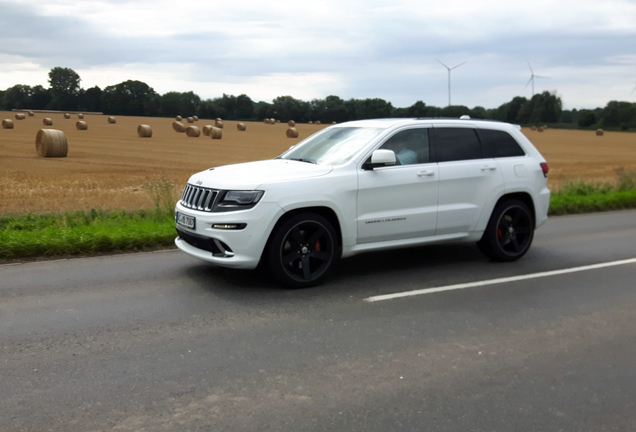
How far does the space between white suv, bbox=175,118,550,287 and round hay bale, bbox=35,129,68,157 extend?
67.9 feet

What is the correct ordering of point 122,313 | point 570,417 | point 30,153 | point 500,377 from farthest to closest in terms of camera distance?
point 30,153 → point 122,313 → point 500,377 → point 570,417

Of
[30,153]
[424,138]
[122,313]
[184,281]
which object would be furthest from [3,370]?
[30,153]

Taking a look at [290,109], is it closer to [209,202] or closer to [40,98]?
[40,98]

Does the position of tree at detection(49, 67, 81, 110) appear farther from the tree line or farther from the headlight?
the headlight

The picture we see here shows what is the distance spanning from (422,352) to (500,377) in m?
0.67

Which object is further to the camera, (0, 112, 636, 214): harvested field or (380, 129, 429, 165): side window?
(0, 112, 636, 214): harvested field

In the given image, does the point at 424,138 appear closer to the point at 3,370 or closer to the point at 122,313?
the point at 122,313

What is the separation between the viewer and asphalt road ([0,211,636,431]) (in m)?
3.98

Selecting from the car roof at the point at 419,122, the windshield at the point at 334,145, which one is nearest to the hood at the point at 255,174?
the windshield at the point at 334,145

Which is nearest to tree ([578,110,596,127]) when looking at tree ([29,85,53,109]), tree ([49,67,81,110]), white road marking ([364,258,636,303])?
tree ([49,67,81,110])

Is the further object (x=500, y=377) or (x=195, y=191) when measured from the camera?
(x=195, y=191)

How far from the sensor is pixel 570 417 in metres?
3.99

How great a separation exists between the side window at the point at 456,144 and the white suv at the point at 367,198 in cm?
1

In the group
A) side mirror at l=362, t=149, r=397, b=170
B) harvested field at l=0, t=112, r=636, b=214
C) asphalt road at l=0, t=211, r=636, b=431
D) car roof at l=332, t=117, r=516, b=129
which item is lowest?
asphalt road at l=0, t=211, r=636, b=431
